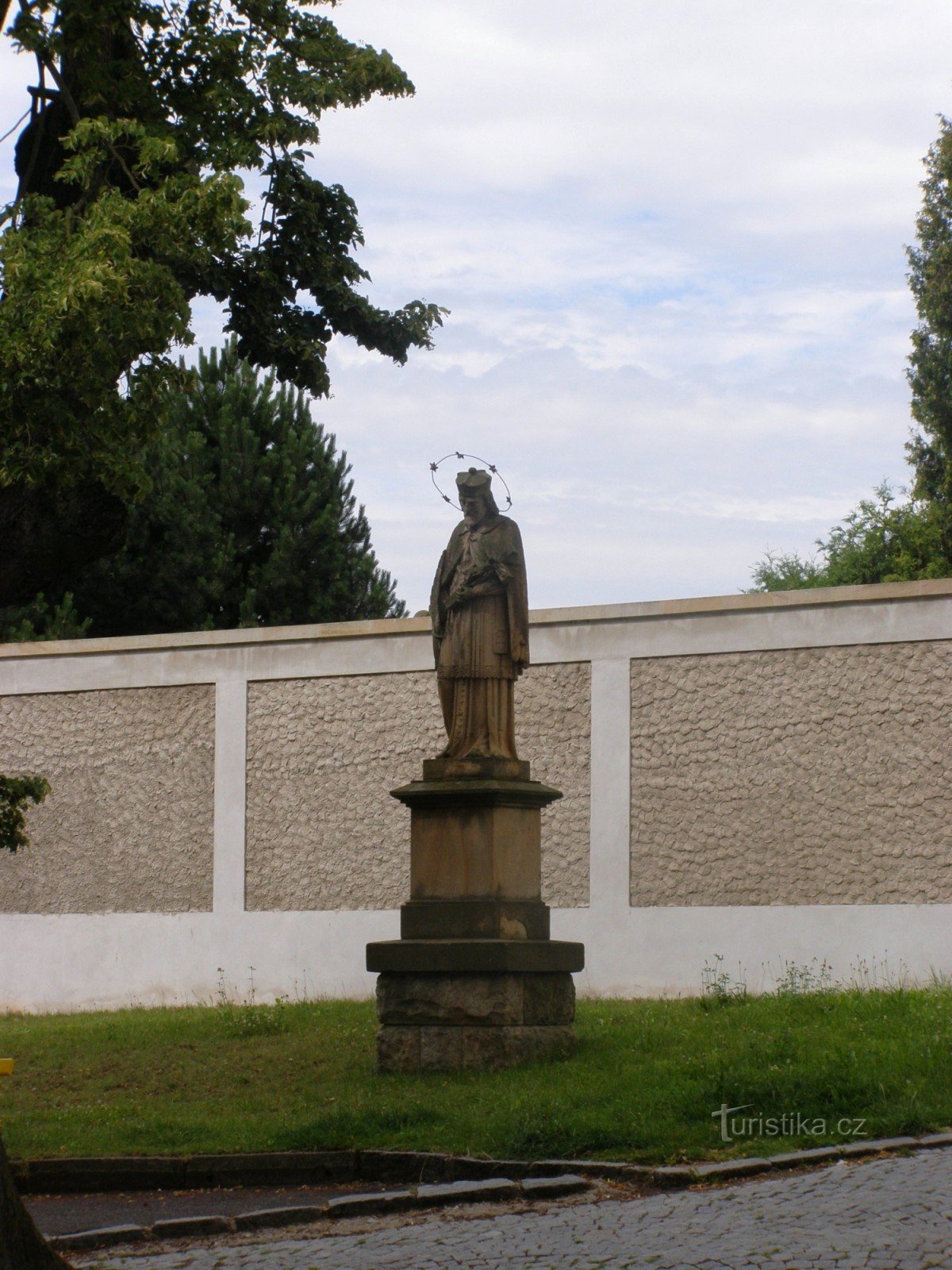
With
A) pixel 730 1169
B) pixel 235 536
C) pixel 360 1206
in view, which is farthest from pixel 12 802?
pixel 235 536

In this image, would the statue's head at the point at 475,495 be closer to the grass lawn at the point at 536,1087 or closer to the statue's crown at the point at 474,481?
the statue's crown at the point at 474,481

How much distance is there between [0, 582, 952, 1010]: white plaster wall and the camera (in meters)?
16.2

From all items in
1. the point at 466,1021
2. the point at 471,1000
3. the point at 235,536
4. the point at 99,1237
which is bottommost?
the point at 99,1237

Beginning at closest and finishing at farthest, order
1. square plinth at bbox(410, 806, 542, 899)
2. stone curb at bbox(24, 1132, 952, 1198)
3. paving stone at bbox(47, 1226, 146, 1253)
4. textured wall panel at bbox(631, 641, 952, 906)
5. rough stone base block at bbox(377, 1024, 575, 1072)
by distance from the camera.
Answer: paving stone at bbox(47, 1226, 146, 1253), stone curb at bbox(24, 1132, 952, 1198), rough stone base block at bbox(377, 1024, 575, 1072), square plinth at bbox(410, 806, 542, 899), textured wall panel at bbox(631, 641, 952, 906)

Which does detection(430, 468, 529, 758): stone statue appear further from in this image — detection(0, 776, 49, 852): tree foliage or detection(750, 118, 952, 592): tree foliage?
detection(750, 118, 952, 592): tree foliage

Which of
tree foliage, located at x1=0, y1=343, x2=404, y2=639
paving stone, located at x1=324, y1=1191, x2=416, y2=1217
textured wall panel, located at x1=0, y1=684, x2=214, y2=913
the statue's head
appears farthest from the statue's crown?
tree foliage, located at x1=0, y1=343, x2=404, y2=639

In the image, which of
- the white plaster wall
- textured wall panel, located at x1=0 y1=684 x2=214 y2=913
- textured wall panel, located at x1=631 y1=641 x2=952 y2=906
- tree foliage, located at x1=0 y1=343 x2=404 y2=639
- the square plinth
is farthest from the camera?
tree foliage, located at x1=0 y1=343 x2=404 y2=639

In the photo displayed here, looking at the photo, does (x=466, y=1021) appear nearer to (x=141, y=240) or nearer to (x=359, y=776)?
(x=141, y=240)

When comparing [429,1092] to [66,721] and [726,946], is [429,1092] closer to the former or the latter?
[726,946]

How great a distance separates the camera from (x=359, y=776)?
18562mm

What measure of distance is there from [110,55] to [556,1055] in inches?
307

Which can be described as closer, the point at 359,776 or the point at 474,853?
the point at 474,853

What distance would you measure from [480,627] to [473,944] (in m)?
2.27

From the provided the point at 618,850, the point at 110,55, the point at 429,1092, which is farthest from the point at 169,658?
the point at 429,1092
